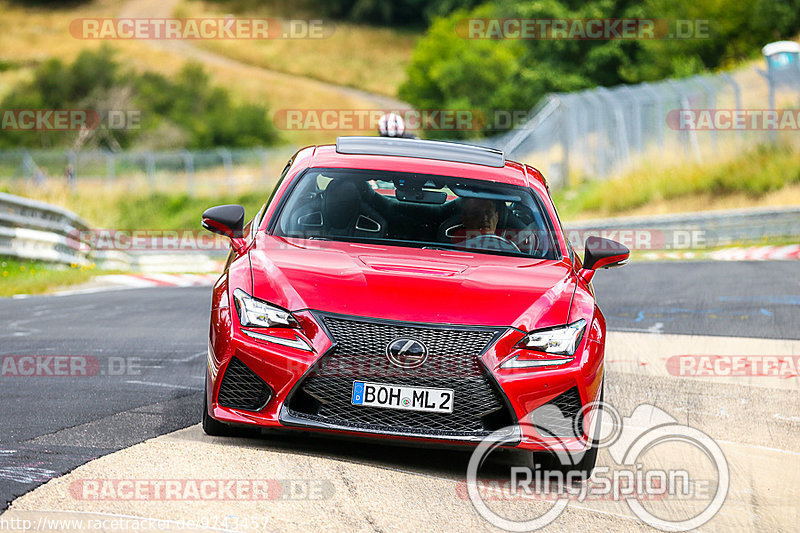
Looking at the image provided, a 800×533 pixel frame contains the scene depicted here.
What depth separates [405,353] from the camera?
568 centimetres

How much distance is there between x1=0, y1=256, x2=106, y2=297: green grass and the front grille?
10767mm

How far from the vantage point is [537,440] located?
5875 millimetres

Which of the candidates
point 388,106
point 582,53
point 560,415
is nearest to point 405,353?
point 560,415

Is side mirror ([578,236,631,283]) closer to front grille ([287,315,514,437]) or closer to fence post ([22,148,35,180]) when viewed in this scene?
front grille ([287,315,514,437])

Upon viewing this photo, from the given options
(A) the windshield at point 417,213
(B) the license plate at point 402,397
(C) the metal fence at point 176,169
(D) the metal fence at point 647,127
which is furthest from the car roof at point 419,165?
(C) the metal fence at point 176,169

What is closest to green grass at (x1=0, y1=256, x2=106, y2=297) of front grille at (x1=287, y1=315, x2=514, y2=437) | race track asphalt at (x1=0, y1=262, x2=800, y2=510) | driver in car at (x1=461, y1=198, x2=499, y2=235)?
race track asphalt at (x1=0, y1=262, x2=800, y2=510)

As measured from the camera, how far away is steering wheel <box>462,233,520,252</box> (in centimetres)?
697

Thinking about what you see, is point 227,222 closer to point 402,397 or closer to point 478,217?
point 478,217

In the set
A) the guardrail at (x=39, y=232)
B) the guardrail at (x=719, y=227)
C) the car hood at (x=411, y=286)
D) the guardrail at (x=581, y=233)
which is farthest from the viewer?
the guardrail at (x=719, y=227)

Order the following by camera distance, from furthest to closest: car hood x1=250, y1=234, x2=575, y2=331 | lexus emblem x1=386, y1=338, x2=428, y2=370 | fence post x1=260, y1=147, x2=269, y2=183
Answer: fence post x1=260, y1=147, x2=269, y2=183
car hood x1=250, y1=234, x2=575, y2=331
lexus emblem x1=386, y1=338, x2=428, y2=370

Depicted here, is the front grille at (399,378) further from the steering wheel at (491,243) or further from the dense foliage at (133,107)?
the dense foliage at (133,107)

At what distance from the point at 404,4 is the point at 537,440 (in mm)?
106313

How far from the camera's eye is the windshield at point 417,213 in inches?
274

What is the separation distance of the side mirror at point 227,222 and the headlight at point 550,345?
6.16ft
